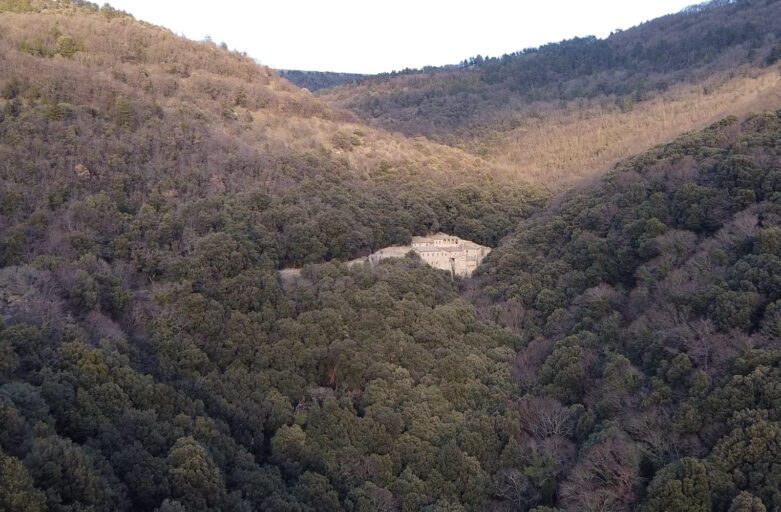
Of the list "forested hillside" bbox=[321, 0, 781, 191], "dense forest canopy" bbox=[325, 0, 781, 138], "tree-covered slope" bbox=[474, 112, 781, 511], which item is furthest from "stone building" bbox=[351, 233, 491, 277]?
"dense forest canopy" bbox=[325, 0, 781, 138]

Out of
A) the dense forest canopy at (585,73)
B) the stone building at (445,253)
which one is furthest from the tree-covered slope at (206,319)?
the dense forest canopy at (585,73)

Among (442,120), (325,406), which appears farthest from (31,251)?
(442,120)

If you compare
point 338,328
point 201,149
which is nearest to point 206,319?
point 338,328

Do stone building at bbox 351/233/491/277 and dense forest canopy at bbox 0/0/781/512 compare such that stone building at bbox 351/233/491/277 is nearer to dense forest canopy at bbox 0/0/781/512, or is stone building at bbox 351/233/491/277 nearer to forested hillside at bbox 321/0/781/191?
dense forest canopy at bbox 0/0/781/512

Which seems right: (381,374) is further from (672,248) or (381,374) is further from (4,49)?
(4,49)

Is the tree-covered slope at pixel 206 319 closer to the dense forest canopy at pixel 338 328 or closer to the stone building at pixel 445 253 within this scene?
the dense forest canopy at pixel 338 328

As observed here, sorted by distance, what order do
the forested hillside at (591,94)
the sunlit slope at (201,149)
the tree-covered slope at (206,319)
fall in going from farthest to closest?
1. the forested hillside at (591,94)
2. the sunlit slope at (201,149)
3. the tree-covered slope at (206,319)

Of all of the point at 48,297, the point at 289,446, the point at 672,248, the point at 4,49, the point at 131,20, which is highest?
the point at 131,20
